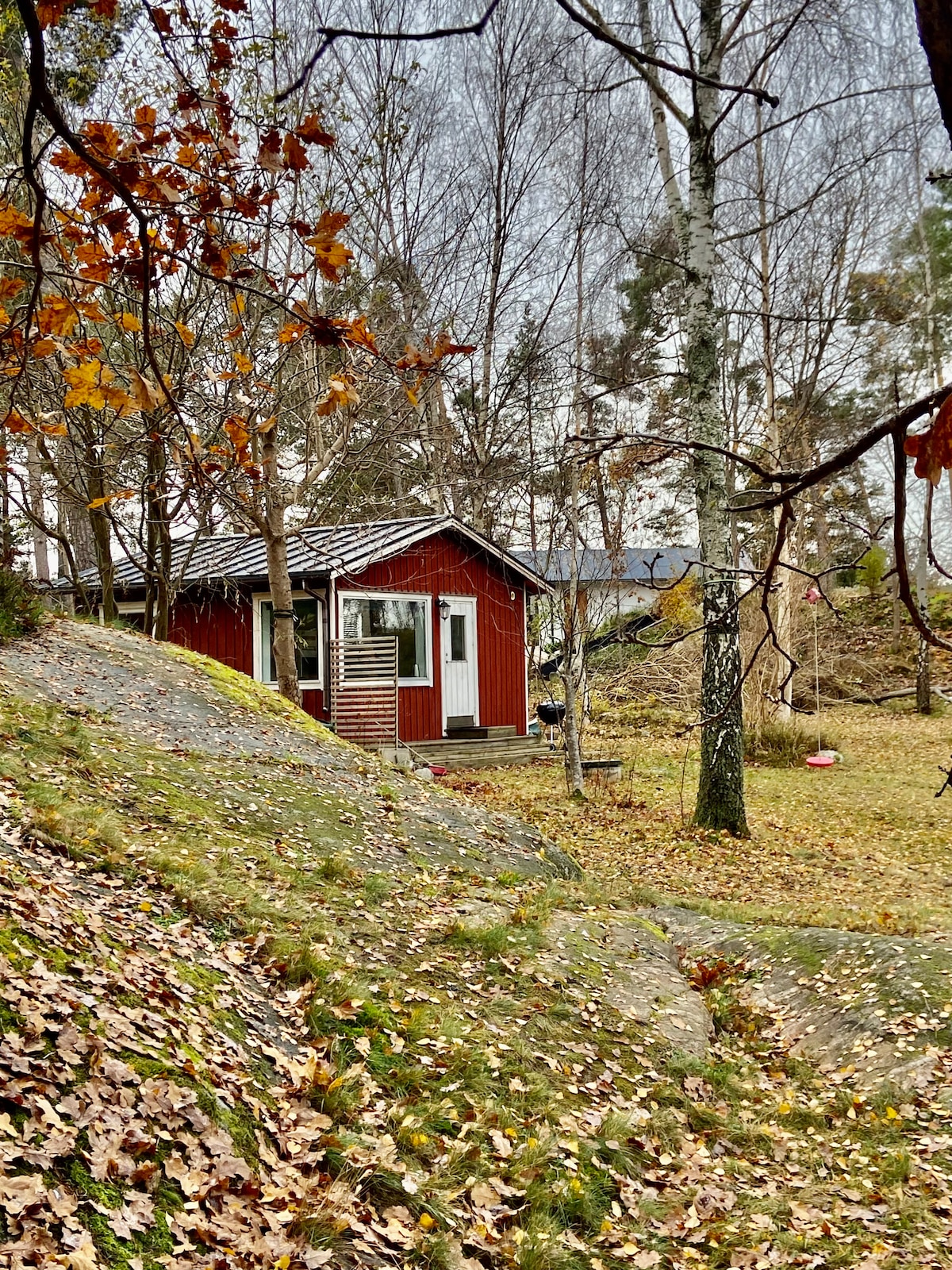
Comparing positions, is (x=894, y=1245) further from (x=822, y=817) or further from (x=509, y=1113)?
(x=822, y=817)

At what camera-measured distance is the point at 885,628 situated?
27094 millimetres

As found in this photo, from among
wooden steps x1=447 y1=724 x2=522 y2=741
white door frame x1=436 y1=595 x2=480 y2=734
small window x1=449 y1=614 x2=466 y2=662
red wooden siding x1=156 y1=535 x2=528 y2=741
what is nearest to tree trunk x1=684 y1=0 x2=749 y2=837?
red wooden siding x1=156 y1=535 x2=528 y2=741

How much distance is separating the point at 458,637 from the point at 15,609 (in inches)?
362

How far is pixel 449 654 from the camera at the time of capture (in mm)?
17438

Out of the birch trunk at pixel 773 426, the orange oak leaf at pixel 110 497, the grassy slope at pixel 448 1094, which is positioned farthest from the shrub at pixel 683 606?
the orange oak leaf at pixel 110 497

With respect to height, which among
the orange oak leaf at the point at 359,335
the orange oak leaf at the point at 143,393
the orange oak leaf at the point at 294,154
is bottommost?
the orange oak leaf at the point at 143,393

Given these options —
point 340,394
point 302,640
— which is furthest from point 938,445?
point 302,640

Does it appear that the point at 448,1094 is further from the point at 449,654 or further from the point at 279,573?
the point at 449,654

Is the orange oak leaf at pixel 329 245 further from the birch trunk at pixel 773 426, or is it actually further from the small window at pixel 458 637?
the small window at pixel 458 637

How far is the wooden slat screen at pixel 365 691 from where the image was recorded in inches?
593

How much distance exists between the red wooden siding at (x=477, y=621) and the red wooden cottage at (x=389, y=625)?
0.08 ft

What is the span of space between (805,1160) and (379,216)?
12880mm

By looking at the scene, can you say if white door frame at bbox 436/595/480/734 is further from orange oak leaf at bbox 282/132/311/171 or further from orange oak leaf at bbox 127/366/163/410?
orange oak leaf at bbox 127/366/163/410

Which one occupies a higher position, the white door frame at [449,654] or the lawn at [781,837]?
the white door frame at [449,654]
